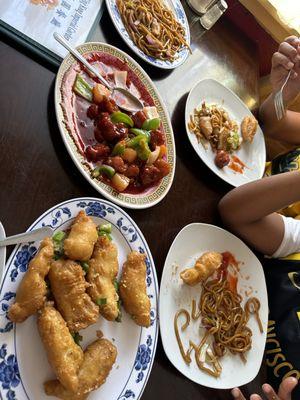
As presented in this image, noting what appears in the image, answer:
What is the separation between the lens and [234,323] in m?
1.83

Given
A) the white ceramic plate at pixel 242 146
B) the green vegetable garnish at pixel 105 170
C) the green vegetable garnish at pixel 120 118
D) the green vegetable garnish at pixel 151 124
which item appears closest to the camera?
the green vegetable garnish at pixel 105 170

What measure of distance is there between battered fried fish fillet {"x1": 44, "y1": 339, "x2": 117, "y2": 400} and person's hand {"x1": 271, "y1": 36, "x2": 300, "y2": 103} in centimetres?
201

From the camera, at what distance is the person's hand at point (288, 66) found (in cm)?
240

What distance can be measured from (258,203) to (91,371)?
3.68 ft

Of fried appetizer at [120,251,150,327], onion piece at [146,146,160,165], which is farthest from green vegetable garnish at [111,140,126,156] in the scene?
fried appetizer at [120,251,150,327]

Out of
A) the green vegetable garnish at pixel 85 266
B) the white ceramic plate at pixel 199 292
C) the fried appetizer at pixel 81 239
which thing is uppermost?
the fried appetizer at pixel 81 239

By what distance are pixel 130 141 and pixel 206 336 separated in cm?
90

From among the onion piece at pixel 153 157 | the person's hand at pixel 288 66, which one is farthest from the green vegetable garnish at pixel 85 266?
the person's hand at pixel 288 66

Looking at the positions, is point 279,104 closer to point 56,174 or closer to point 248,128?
point 248,128

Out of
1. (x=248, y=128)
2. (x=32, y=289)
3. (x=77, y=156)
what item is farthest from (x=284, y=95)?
(x=32, y=289)

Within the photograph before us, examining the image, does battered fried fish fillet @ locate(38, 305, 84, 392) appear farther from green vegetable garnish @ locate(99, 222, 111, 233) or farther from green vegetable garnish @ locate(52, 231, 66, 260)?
green vegetable garnish @ locate(99, 222, 111, 233)

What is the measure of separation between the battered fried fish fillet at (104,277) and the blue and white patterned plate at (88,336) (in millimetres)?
85

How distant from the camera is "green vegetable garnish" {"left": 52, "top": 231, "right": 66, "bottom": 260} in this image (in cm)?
125

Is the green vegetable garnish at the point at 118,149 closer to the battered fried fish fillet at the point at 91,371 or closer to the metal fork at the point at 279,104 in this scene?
the battered fried fish fillet at the point at 91,371
